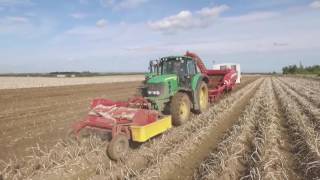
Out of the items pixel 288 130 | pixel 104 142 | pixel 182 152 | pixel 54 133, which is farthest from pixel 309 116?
pixel 54 133

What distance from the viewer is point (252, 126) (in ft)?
31.8

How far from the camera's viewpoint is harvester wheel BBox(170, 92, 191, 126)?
1006 cm

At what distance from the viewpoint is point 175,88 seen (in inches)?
425

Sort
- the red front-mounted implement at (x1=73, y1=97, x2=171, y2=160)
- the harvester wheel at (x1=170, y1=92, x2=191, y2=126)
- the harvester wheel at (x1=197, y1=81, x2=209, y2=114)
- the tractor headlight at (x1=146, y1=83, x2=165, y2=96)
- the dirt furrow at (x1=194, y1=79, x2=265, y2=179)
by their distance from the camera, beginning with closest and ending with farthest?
the dirt furrow at (x1=194, y1=79, x2=265, y2=179), the red front-mounted implement at (x1=73, y1=97, x2=171, y2=160), the tractor headlight at (x1=146, y1=83, x2=165, y2=96), the harvester wheel at (x1=170, y1=92, x2=191, y2=126), the harvester wheel at (x1=197, y1=81, x2=209, y2=114)

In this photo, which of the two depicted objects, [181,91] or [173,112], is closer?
[173,112]

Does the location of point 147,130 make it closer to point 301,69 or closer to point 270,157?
point 270,157

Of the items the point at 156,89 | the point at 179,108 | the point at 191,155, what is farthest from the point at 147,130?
the point at 179,108

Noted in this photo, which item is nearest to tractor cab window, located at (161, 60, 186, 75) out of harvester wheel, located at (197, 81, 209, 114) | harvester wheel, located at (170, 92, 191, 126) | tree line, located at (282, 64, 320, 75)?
harvester wheel, located at (170, 92, 191, 126)

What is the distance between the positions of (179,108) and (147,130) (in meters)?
2.70

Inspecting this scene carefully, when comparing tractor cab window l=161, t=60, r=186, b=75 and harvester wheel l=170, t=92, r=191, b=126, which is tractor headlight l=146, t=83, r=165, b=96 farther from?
tractor cab window l=161, t=60, r=186, b=75

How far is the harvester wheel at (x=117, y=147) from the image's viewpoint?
22.6ft

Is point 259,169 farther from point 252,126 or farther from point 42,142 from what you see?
point 42,142

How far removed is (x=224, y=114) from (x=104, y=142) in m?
5.49

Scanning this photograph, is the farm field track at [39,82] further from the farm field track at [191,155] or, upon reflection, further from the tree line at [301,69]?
the tree line at [301,69]
